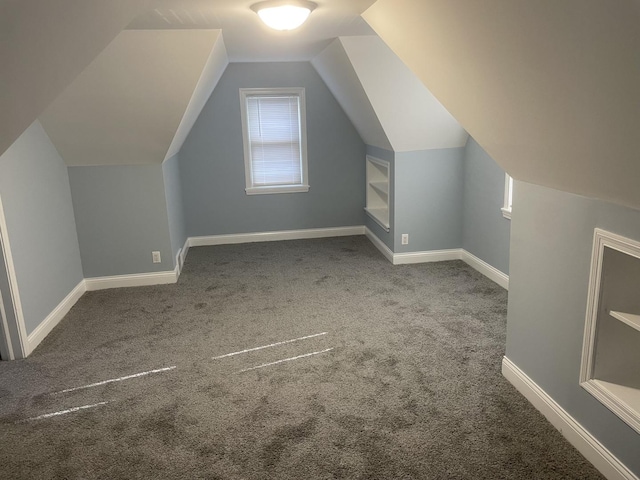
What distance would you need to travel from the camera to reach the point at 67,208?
168 inches

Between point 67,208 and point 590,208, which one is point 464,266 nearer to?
point 590,208

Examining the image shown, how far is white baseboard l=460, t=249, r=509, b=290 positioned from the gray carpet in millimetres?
104

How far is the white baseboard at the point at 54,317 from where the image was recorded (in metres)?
3.44

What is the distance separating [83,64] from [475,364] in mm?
2654

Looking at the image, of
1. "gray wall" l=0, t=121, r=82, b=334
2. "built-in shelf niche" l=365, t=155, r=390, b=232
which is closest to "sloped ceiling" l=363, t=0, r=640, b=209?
"gray wall" l=0, t=121, r=82, b=334

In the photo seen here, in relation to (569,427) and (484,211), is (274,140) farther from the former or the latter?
(569,427)

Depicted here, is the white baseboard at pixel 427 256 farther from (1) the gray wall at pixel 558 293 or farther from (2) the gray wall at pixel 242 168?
(1) the gray wall at pixel 558 293

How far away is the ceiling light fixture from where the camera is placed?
107 inches

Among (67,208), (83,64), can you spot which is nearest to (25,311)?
(67,208)

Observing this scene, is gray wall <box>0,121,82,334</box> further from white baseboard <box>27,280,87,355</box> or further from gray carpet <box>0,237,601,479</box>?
gray carpet <box>0,237,601,479</box>

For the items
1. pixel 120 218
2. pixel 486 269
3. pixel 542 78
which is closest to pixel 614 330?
pixel 542 78

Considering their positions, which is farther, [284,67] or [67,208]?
[284,67]

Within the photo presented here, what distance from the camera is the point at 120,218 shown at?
4496 mm

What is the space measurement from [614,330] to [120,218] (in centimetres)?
392
